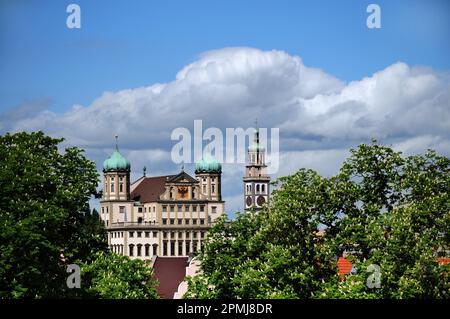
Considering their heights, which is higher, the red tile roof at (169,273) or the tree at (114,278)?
the red tile roof at (169,273)

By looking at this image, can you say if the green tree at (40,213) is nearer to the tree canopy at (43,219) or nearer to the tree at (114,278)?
the tree canopy at (43,219)

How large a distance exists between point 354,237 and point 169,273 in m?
99.6

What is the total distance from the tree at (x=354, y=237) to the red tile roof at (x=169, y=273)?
73521 mm

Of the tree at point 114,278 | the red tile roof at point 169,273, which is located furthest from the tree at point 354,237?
the red tile roof at point 169,273

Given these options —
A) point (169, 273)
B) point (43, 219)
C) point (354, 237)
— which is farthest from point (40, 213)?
point (169, 273)

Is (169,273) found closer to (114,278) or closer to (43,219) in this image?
(114,278)

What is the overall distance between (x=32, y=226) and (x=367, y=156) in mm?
22341

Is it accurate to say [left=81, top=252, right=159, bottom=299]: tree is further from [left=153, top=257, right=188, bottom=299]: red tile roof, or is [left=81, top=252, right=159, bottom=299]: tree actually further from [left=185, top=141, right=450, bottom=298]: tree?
[left=153, top=257, right=188, bottom=299]: red tile roof

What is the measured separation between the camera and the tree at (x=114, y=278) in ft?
236

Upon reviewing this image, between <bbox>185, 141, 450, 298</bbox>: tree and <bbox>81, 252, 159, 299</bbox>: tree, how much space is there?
5117 millimetres

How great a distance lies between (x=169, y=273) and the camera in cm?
16875
